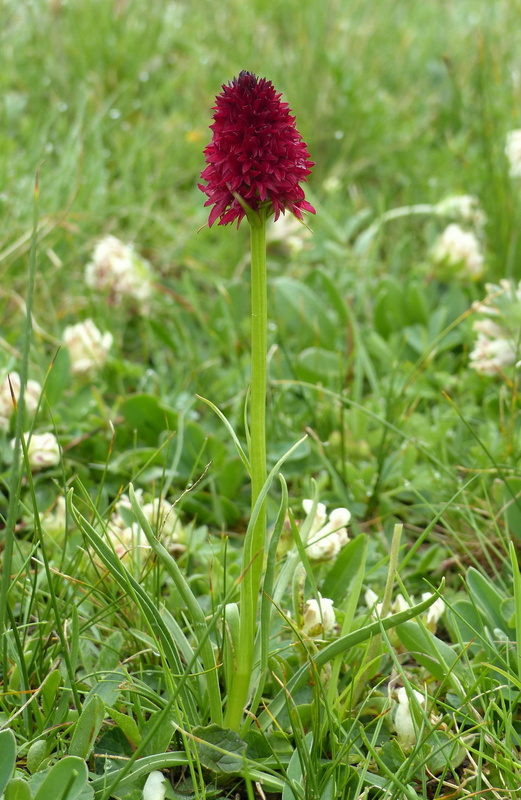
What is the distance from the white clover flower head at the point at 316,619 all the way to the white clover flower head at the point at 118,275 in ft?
4.58

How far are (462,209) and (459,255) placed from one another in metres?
Result: 0.35

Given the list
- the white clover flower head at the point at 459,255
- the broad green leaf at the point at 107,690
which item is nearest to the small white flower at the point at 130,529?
the broad green leaf at the point at 107,690

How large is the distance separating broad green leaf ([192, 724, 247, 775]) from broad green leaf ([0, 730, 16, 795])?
0.74 feet

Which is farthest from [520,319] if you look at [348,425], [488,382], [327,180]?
[327,180]

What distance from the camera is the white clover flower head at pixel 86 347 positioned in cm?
204

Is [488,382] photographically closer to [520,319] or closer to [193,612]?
[520,319]

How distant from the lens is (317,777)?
986mm

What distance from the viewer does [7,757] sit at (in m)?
0.94

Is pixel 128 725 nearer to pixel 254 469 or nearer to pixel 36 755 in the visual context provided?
pixel 36 755

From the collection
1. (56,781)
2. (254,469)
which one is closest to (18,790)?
(56,781)

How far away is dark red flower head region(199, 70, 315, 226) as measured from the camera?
34.0 inches

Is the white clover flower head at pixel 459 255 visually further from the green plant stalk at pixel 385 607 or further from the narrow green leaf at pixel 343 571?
the green plant stalk at pixel 385 607

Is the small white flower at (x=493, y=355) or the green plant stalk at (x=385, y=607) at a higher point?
the small white flower at (x=493, y=355)

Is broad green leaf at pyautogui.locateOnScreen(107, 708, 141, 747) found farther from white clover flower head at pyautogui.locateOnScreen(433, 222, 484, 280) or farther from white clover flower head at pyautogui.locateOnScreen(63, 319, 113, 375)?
white clover flower head at pyautogui.locateOnScreen(433, 222, 484, 280)
